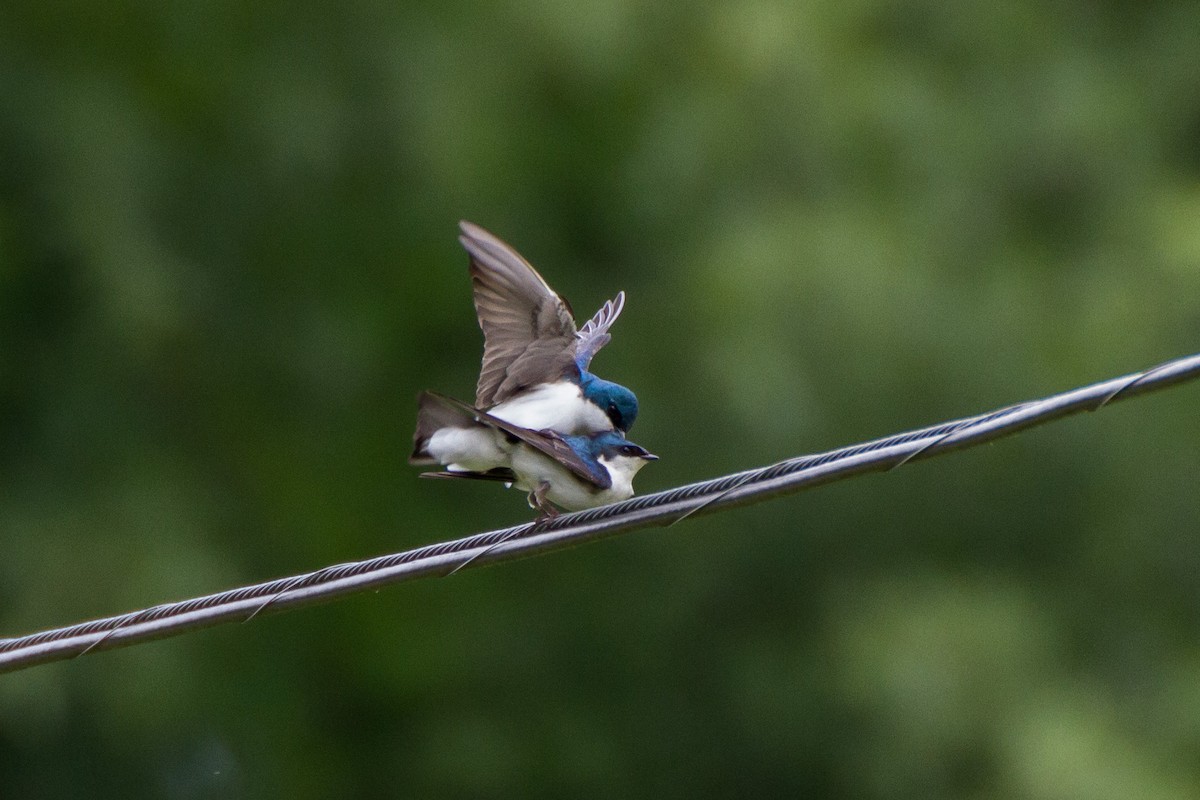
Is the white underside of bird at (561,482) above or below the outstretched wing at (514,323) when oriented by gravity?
below

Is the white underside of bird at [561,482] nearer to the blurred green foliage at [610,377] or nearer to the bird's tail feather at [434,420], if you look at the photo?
the bird's tail feather at [434,420]

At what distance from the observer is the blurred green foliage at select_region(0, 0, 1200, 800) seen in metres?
7.55

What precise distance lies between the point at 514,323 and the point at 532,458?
0.94 metres

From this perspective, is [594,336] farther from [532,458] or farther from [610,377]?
[610,377]

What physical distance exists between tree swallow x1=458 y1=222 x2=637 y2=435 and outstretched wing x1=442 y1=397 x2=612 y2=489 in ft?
0.99

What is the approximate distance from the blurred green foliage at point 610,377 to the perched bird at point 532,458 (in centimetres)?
317

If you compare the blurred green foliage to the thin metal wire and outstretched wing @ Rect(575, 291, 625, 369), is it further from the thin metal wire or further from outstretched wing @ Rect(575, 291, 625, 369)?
the thin metal wire

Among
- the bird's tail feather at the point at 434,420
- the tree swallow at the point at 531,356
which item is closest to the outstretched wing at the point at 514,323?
the tree swallow at the point at 531,356

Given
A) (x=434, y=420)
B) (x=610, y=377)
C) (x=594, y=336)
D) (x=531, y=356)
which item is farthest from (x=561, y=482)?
(x=610, y=377)

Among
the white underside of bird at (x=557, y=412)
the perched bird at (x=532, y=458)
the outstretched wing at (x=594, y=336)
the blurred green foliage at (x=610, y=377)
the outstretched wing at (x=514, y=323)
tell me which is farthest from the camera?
the blurred green foliage at (x=610, y=377)

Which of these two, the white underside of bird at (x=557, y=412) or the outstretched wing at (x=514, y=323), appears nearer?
the white underside of bird at (x=557, y=412)

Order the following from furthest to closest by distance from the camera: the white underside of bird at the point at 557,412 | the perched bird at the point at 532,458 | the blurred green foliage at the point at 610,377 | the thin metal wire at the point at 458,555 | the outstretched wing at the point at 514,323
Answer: the blurred green foliage at the point at 610,377, the outstretched wing at the point at 514,323, the white underside of bird at the point at 557,412, the perched bird at the point at 532,458, the thin metal wire at the point at 458,555

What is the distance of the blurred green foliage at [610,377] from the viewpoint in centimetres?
755

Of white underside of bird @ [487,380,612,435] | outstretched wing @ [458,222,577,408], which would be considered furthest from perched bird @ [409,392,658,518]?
outstretched wing @ [458,222,577,408]
